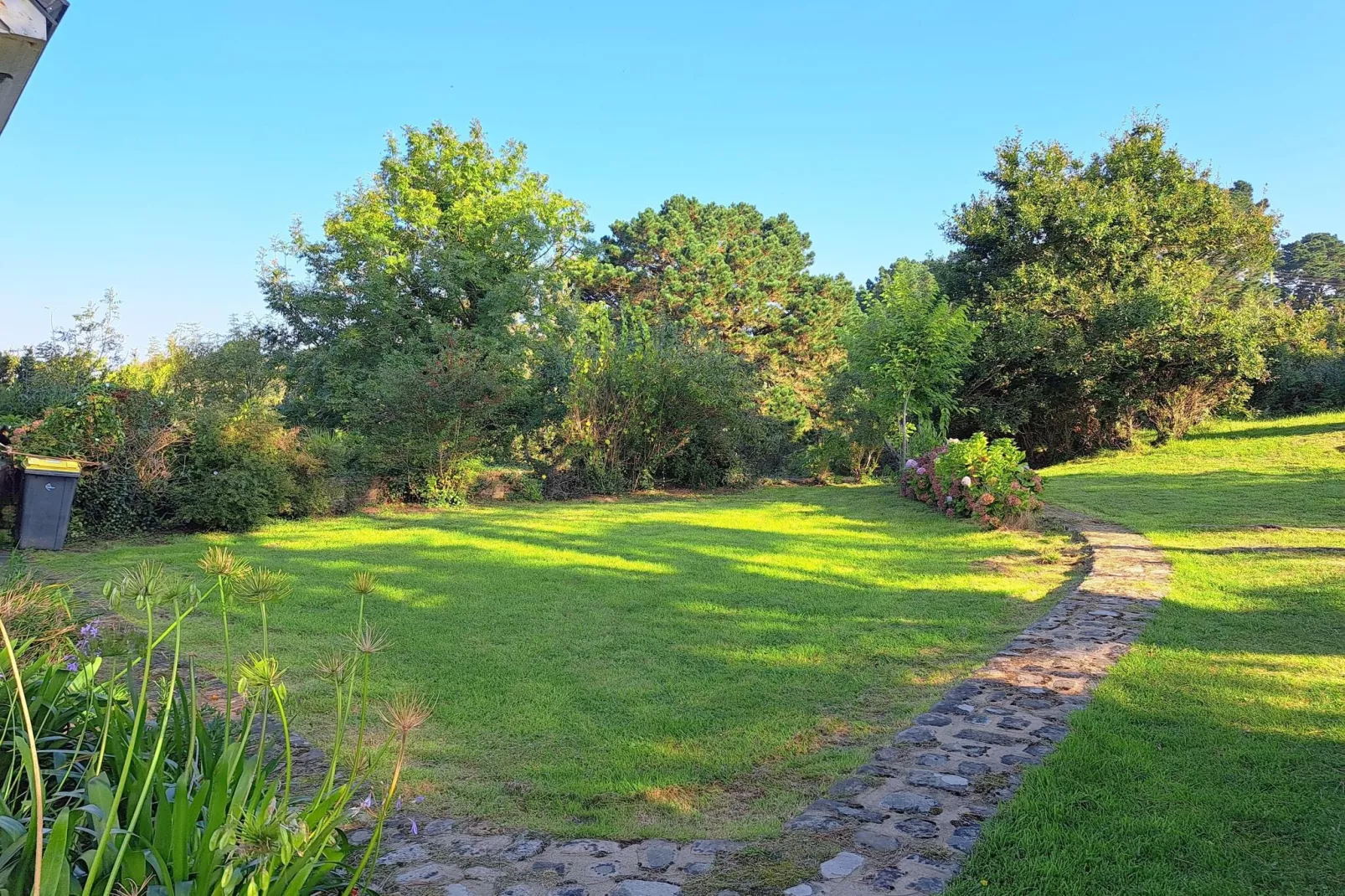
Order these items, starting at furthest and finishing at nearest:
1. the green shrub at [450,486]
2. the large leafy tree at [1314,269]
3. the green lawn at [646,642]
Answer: the large leafy tree at [1314,269]
the green shrub at [450,486]
the green lawn at [646,642]

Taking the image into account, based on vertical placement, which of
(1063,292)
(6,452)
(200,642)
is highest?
(1063,292)

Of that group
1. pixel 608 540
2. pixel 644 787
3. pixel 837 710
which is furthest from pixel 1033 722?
pixel 608 540

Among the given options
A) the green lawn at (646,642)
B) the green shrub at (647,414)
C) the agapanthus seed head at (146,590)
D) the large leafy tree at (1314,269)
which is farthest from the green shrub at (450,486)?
the large leafy tree at (1314,269)

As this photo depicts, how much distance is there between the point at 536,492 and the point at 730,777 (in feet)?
39.4

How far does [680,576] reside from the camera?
24.7 ft

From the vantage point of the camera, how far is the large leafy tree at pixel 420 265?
67.7 feet

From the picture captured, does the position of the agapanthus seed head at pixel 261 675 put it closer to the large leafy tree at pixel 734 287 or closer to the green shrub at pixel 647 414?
the green shrub at pixel 647 414

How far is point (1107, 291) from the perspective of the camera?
18.0 meters

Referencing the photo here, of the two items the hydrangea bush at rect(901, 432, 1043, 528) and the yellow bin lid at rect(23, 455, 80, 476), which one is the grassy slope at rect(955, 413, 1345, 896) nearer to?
the hydrangea bush at rect(901, 432, 1043, 528)

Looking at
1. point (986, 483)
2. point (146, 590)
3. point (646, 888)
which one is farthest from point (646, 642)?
point (986, 483)

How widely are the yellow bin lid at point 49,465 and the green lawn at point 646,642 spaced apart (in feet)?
2.89

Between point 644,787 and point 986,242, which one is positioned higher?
point 986,242

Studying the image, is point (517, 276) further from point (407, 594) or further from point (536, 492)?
point (407, 594)

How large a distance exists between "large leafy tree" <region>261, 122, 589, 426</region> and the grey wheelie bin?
390 inches
